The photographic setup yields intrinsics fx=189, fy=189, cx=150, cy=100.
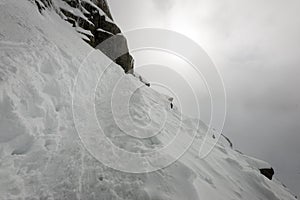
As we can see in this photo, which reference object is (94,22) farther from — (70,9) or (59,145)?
(59,145)

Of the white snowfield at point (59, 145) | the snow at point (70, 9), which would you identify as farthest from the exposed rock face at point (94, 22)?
the white snowfield at point (59, 145)

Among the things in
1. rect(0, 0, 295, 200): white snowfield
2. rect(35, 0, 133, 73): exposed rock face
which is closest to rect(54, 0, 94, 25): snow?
rect(35, 0, 133, 73): exposed rock face

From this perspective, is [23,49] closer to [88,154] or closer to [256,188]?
[88,154]

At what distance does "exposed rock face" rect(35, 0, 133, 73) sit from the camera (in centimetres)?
1839

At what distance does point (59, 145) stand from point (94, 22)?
798 inches

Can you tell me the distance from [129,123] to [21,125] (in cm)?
358

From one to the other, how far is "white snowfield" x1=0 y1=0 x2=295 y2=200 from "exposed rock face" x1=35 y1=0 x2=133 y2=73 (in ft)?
32.4

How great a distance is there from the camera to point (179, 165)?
5.80 m

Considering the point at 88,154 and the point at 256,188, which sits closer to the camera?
the point at 88,154

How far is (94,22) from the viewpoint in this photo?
22.2 m

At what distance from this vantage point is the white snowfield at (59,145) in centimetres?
420

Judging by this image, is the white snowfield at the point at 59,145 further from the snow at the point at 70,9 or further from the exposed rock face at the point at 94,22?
the snow at the point at 70,9

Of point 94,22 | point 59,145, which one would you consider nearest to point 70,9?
point 94,22

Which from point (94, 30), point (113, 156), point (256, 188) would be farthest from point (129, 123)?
point (94, 30)
